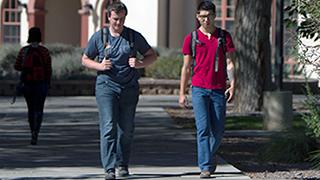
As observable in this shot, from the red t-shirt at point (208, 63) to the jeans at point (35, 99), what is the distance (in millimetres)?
3906

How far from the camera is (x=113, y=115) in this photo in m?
10.6

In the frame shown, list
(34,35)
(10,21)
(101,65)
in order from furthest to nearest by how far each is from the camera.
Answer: (10,21) < (34,35) < (101,65)

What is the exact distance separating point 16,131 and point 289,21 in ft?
17.7

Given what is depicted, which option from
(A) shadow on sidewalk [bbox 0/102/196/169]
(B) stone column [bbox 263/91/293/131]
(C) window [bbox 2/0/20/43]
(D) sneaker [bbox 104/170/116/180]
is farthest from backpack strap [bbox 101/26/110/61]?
(C) window [bbox 2/0/20/43]

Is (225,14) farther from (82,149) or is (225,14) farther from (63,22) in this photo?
(82,149)

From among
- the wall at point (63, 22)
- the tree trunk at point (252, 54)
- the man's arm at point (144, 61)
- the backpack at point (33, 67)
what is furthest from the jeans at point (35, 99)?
the wall at point (63, 22)

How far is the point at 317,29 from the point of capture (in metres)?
10.1

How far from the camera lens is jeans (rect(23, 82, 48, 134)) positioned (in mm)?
14148

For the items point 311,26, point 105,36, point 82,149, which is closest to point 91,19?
point 82,149

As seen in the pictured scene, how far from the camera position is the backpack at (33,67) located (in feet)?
46.2

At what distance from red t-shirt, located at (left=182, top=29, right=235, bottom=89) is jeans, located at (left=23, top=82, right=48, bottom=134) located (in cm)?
391

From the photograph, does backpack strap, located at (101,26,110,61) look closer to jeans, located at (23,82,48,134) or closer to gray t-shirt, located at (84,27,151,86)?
gray t-shirt, located at (84,27,151,86)

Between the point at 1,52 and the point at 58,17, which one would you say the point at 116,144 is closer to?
the point at 1,52

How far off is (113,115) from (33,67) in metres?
3.74
